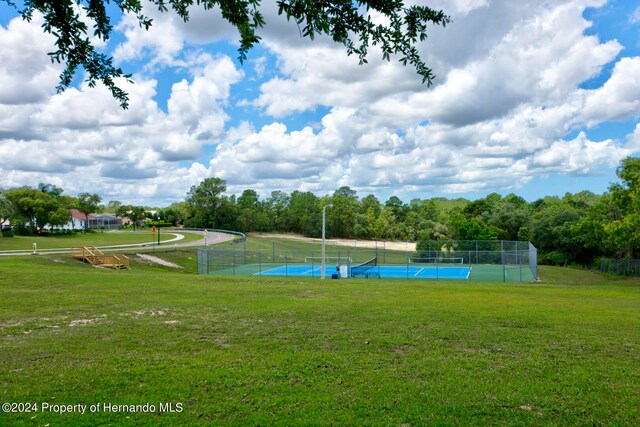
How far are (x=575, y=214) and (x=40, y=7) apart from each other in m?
68.3

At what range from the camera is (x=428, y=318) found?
1123cm

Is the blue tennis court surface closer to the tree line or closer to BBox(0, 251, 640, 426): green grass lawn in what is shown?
the tree line

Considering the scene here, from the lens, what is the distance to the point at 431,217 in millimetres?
112562

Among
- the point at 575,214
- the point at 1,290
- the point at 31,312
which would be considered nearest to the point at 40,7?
the point at 31,312

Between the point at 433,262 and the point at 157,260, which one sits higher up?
the point at 157,260

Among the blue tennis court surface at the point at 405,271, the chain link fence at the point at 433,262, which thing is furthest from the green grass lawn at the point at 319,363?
the blue tennis court surface at the point at 405,271

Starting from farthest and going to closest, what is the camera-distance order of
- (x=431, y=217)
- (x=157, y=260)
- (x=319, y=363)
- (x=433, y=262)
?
(x=431, y=217) < (x=433, y=262) < (x=157, y=260) < (x=319, y=363)

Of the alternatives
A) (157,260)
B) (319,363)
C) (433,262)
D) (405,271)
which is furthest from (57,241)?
(319,363)

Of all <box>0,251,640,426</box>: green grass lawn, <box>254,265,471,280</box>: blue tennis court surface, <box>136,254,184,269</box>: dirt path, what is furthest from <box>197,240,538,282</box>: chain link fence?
<box>0,251,640,426</box>: green grass lawn

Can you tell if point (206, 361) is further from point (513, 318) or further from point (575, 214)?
point (575, 214)

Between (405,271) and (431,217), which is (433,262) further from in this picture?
(431,217)

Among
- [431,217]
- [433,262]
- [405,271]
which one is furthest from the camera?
[431,217]

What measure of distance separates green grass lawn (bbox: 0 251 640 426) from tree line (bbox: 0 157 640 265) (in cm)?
2850

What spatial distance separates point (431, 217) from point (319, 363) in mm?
108859
